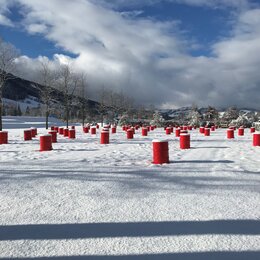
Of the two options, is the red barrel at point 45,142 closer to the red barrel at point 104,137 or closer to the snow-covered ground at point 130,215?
the red barrel at point 104,137

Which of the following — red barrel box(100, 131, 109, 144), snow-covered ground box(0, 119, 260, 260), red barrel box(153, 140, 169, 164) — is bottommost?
snow-covered ground box(0, 119, 260, 260)

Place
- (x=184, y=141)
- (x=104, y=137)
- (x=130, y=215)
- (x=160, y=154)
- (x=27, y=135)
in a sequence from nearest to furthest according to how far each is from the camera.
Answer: (x=130, y=215)
(x=160, y=154)
(x=184, y=141)
(x=104, y=137)
(x=27, y=135)

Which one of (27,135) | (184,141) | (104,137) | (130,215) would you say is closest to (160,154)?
(130,215)

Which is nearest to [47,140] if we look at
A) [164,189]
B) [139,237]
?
[164,189]

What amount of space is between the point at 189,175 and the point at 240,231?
10.7 feet

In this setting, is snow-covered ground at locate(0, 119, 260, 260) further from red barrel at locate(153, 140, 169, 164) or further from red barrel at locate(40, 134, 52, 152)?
red barrel at locate(40, 134, 52, 152)

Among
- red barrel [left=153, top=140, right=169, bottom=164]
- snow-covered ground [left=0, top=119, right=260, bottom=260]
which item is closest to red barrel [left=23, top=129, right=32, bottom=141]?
red barrel [left=153, top=140, right=169, bottom=164]

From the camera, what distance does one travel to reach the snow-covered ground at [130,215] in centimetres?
348

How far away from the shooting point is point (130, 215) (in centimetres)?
451

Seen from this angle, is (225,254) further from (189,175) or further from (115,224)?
(189,175)

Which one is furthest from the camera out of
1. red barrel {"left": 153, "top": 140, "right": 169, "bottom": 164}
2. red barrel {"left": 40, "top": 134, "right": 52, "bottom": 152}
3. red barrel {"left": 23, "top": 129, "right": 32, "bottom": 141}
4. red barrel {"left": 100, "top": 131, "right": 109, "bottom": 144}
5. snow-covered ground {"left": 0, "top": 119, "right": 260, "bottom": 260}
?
red barrel {"left": 23, "top": 129, "right": 32, "bottom": 141}

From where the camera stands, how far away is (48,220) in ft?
14.2

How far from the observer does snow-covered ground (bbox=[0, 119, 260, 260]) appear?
3477 millimetres

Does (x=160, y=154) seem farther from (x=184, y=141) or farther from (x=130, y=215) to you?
(x=184, y=141)
